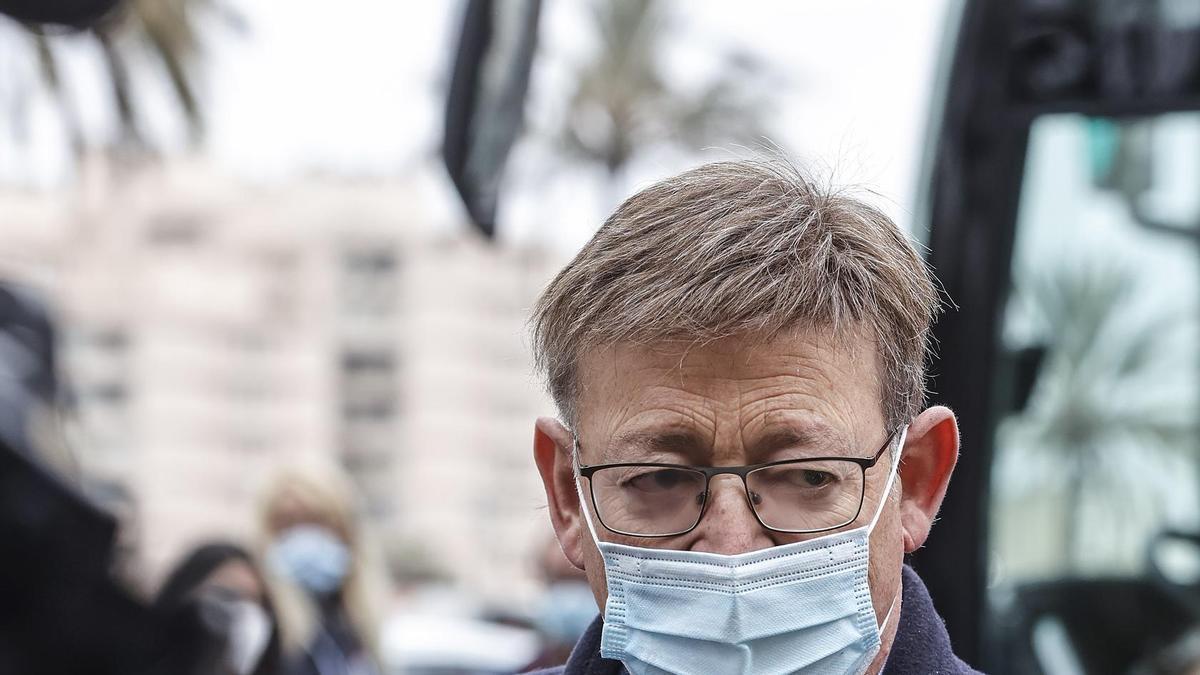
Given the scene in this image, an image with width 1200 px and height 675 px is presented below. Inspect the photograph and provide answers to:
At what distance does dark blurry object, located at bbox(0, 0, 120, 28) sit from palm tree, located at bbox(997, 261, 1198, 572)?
2.99 meters

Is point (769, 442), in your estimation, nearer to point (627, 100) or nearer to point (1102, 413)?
point (1102, 413)

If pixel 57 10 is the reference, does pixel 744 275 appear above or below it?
above

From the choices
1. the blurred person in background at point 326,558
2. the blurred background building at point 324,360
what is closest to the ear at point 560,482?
the blurred person in background at point 326,558

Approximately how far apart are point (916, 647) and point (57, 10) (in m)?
3.76

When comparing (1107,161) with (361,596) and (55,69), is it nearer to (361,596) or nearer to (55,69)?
(361,596)

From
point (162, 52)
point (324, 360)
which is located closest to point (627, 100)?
point (162, 52)

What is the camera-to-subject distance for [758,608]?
196 centimetres

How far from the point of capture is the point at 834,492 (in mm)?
1995

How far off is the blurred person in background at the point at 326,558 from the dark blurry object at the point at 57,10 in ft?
5.98

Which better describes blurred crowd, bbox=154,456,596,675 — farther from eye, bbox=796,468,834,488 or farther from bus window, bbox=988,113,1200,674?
eye, bbox=796,468,834,488

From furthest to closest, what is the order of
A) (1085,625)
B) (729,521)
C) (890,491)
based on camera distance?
(1085,625) < (890,491) < (729,521)

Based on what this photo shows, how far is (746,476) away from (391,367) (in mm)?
42200

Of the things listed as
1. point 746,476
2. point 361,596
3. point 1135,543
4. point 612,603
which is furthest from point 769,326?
point 361,596

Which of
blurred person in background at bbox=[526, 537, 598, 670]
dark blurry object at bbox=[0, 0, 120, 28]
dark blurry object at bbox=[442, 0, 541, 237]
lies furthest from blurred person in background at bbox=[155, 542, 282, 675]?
dark blurry object at bbox=[0, 0, 120, 28]
